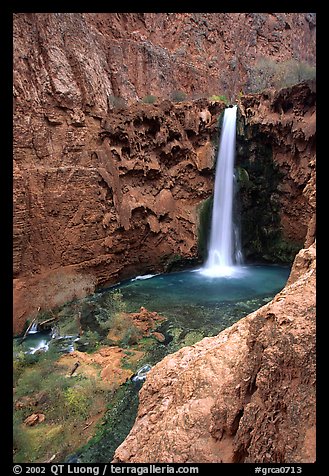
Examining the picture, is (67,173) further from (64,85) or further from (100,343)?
(100,343)

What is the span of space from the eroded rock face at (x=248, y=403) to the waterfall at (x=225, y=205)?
14756mm

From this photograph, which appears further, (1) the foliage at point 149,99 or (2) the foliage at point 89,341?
(1) the foliage at point 149,99

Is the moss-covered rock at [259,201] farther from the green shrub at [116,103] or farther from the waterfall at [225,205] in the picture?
the green shrub at [116,103]

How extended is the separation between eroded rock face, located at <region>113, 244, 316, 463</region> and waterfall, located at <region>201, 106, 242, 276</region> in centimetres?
1476

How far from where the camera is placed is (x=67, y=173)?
44.9 ft

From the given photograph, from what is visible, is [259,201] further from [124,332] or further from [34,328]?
[34,328]

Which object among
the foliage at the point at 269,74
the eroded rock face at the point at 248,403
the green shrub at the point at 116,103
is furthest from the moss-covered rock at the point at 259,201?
→ the eroded rock face at the point at 248,403

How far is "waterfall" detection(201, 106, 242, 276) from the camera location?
63.4ft

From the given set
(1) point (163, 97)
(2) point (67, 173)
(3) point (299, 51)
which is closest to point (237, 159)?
(1) point (163, 97)

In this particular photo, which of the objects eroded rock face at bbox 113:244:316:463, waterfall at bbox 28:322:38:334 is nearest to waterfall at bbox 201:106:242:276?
waterfall at bbox 28:322:38:334

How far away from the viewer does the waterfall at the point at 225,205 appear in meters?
19.3

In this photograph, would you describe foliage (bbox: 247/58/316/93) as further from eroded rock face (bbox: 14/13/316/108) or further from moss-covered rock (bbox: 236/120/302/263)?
moss-covered rock (bbox: 236/120/302/263)

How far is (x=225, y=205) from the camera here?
19.5 meters

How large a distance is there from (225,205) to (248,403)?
55.3 ft
